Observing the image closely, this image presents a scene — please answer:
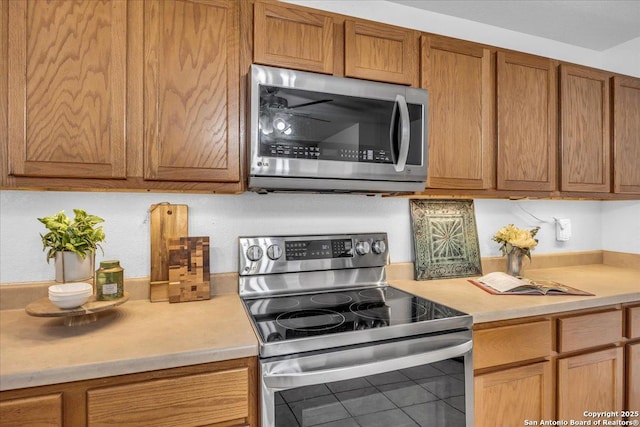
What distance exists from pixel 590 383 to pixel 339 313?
3.87 feet

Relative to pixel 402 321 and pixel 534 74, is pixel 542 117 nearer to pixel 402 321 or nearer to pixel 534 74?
pixel 534 74

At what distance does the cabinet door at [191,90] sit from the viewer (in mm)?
1284

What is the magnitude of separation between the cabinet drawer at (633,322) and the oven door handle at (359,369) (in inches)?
37.7

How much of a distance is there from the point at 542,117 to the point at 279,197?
57.3 inches

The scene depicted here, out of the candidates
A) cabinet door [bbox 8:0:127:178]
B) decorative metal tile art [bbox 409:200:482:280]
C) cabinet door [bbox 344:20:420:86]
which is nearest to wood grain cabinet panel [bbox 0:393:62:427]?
cabinet door [bbox 8:0:127:178]

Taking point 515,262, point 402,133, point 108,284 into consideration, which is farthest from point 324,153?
point 515,262

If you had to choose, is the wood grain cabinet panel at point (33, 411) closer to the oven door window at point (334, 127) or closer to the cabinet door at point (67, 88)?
the cabinet door at point (67, 88)

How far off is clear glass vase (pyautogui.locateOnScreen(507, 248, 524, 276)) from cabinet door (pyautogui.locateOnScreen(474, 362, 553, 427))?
2.00 feet

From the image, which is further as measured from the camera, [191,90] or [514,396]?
[514,396]

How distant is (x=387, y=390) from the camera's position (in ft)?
3.86

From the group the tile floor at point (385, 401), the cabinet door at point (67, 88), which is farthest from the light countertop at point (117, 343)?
the cabinet door at point (67, 88)

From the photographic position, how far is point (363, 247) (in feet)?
5.96

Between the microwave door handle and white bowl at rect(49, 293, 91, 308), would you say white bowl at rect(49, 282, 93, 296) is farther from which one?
the microwave door handle

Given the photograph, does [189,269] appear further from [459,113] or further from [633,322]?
[633,322]
